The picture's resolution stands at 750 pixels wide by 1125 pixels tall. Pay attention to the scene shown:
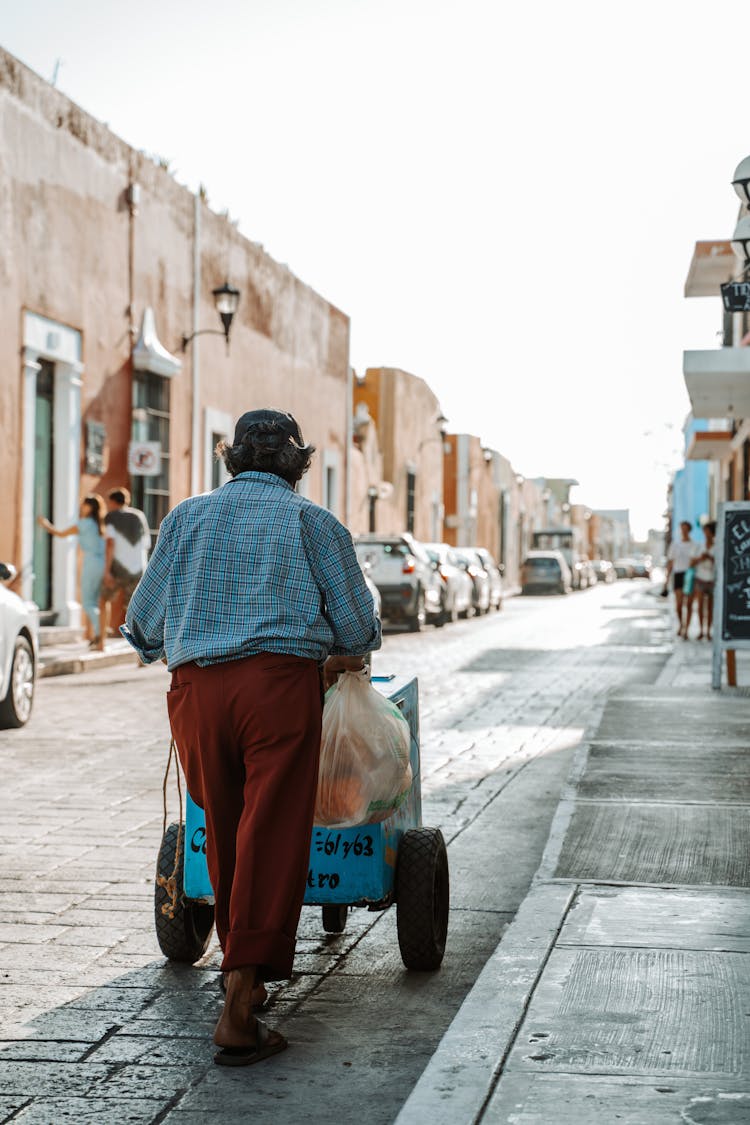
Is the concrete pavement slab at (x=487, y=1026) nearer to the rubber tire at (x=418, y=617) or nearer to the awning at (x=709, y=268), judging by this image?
the rubber tire at (x=418, y=617)

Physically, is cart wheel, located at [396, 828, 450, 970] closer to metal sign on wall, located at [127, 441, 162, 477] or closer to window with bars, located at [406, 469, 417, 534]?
metal sign on wall, located at [127, 441, 162, 477]

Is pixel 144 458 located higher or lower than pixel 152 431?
lower

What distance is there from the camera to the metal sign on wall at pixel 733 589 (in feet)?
43.4

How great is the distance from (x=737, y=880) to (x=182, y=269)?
64.9 feet

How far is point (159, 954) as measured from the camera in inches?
198

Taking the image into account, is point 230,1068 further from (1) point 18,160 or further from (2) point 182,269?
(2) point 182,269

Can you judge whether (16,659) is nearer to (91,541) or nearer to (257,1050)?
(91,541)

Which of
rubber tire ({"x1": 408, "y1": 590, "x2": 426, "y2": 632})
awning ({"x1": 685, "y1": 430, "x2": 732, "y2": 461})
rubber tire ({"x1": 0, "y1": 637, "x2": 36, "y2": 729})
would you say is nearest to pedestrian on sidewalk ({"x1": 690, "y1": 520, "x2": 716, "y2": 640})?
rubber tire ({"x1": 408, "y1": 590, "x2": 426, "y2": 632})

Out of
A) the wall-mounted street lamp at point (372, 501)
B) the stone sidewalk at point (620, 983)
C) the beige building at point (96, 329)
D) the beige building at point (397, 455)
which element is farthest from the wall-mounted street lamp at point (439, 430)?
the stone sidewalk at point (620, 983)

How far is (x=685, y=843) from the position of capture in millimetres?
6406

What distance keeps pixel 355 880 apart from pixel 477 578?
30130 mm

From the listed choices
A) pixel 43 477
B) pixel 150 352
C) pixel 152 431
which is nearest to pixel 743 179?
pixel 43 477

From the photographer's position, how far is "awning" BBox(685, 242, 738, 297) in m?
31.1

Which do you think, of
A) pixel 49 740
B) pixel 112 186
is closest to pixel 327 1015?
pixel 49 740
